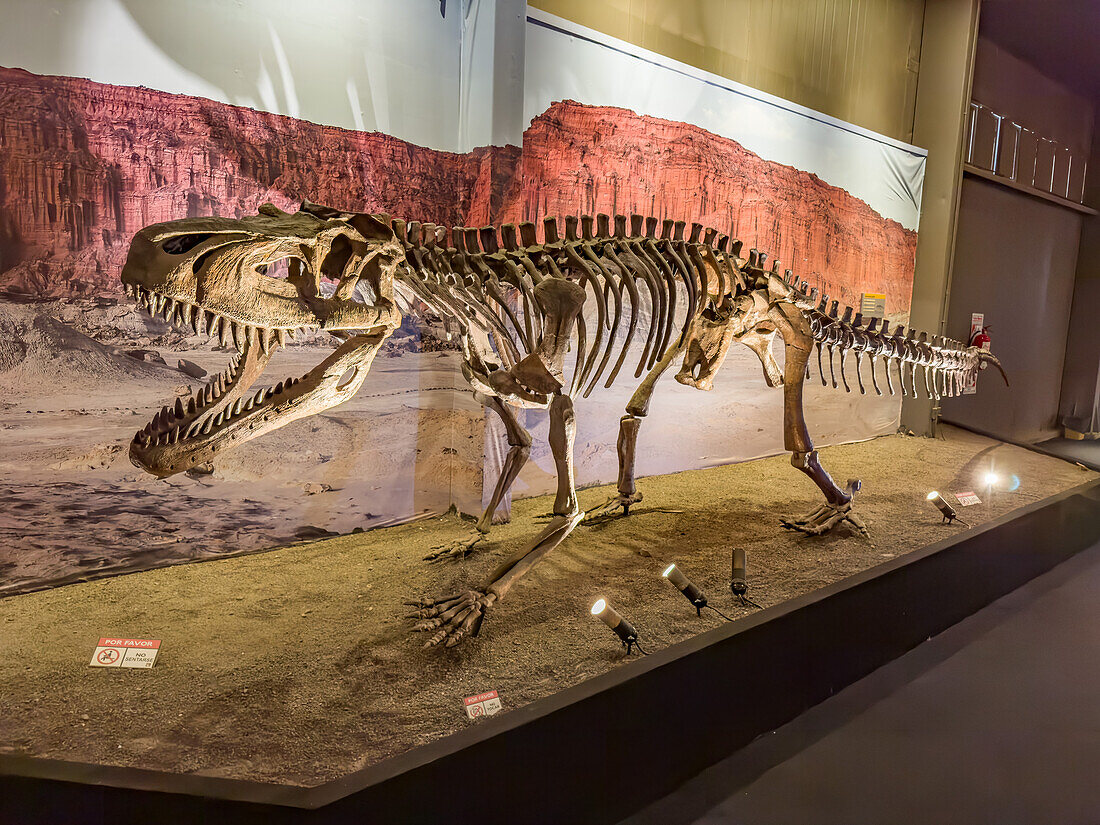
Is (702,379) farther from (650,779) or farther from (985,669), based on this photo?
(650,779)

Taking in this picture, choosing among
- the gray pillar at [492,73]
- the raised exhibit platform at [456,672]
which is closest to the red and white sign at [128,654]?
the raised exhibit platform at [456,672]

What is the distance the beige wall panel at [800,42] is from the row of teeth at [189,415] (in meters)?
3.92

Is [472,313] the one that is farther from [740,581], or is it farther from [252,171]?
[740,581]

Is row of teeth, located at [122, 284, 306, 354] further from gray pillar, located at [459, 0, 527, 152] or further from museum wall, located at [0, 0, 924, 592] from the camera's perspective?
gray pillar, located at [459, 0, 527, 152]

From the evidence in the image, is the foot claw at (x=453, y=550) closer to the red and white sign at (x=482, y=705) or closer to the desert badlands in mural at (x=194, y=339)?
the desert badlands in mural at (x=194, y=339)

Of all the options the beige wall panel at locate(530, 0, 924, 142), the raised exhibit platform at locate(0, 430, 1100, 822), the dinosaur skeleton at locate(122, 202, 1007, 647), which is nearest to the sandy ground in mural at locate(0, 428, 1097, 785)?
the raised exhibit platform at locate(0, 430, 1100, 822)

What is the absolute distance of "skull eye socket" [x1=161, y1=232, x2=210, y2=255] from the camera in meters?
2.00

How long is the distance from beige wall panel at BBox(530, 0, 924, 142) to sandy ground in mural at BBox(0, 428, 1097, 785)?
389 cm

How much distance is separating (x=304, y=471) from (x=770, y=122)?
18.0 feet

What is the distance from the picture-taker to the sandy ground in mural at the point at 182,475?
3367mm

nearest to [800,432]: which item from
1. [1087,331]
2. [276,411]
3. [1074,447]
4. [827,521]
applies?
[827,521]

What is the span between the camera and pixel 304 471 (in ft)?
14.0

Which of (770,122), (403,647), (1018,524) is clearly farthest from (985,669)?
(770,122)

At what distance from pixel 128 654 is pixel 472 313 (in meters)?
1.99
